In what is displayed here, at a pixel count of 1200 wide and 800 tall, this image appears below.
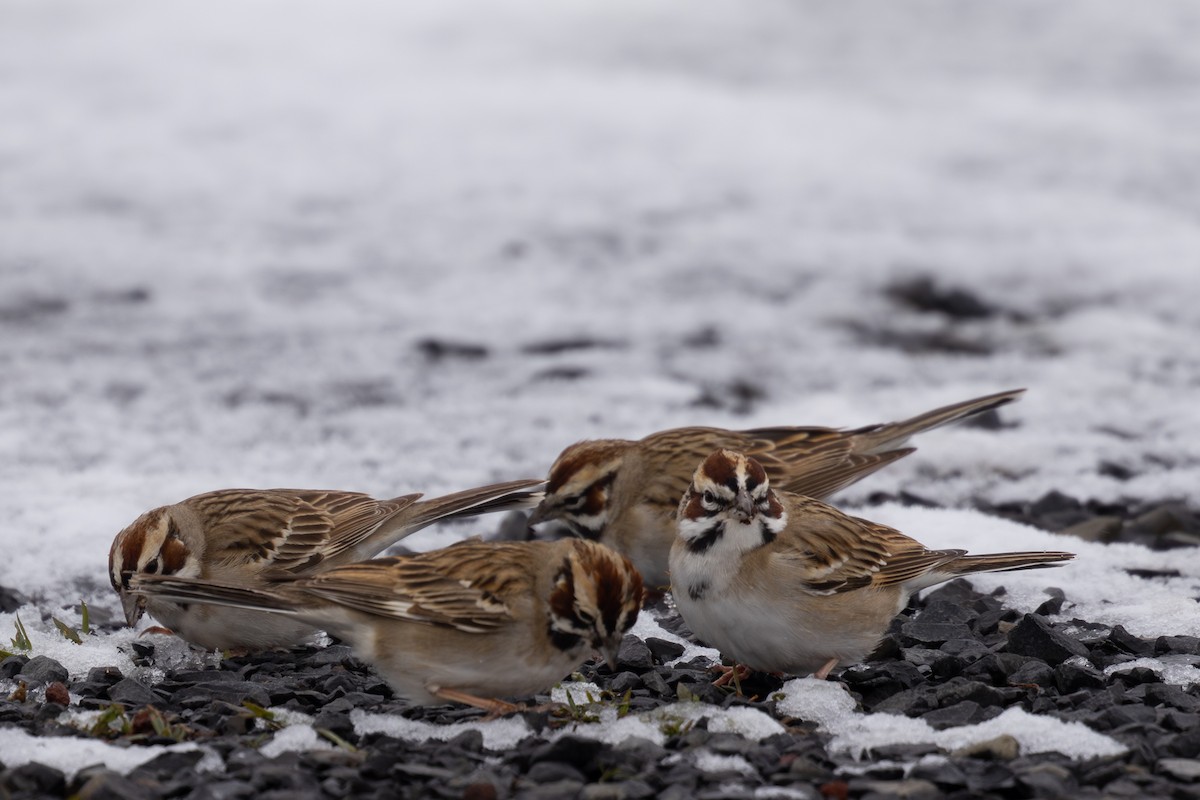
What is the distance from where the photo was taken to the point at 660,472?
25.8ft

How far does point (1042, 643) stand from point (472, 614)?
2351mm

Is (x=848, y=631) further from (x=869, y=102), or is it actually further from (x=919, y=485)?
(x=869, y=102)

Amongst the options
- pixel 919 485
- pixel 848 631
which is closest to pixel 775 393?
pixel 919 485

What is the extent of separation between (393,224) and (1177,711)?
10337 mm

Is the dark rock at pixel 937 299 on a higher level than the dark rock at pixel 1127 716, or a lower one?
lower

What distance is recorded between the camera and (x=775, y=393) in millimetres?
11164

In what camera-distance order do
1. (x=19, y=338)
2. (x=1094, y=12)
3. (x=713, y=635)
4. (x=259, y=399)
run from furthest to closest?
(x=1094, y=12)
(x=19, y=338)
(x=259, y=399)
(x=713, y=635)

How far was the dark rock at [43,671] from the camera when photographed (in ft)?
20.1

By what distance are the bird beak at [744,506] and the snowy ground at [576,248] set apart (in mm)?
2008

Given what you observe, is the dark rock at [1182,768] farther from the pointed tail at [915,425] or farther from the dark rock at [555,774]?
the pointed tail at [915,425]

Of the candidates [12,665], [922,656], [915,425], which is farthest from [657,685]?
[915,425]

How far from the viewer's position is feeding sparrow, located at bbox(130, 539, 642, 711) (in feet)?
18.8

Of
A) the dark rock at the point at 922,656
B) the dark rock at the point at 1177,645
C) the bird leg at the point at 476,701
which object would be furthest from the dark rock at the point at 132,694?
the dark rock at the point at 1177,645

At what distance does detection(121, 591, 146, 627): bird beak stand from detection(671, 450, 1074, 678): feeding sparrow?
230cm
